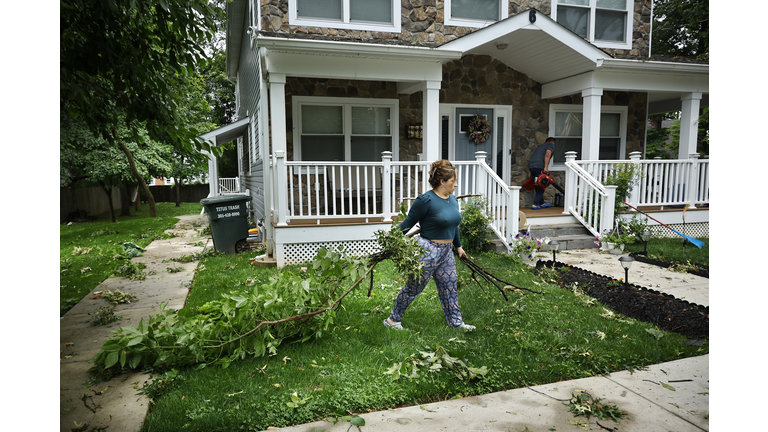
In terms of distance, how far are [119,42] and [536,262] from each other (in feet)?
18.7

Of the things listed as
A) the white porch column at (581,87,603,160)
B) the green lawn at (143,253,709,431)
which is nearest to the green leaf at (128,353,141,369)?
the green lawn at (143,253,709,431)

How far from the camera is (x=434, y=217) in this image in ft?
12.1

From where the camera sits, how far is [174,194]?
26.3 meters

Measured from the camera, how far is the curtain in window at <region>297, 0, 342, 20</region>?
26.3ft

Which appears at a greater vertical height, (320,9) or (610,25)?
(610,25)

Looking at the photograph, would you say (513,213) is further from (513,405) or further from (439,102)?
(513,405)

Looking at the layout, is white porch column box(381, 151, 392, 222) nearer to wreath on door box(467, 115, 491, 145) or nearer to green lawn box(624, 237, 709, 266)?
wreath on door box(467, 115, 491, 145)

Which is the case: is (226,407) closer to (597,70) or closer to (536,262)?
(536,262)

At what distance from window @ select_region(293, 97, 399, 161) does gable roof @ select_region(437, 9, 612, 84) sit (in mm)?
2049

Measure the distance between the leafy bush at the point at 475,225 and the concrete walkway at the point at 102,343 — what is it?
4.06 metres

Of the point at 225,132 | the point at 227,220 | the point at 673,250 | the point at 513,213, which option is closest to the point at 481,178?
the point at 513,213

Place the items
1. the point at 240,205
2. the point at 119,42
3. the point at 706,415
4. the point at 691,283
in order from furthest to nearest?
the point at 240,205
the point at 691,283
the point at 119,42
the point at 706,415

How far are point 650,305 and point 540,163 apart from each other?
198 inches

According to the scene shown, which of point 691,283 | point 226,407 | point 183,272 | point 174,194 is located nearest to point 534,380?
point 226,407
